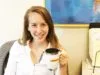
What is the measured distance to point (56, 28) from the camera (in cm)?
172

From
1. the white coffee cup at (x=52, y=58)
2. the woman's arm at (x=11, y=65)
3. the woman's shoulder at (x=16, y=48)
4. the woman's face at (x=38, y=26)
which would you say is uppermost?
the woman's face at (x=38, y=26)

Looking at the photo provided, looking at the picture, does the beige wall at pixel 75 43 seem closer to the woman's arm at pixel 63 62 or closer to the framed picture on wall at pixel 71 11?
the framed picture on wall at pixel 71 11

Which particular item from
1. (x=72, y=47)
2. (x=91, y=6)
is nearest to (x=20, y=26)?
(x=72, y=47)

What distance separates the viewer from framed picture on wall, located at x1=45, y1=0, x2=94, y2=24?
1643 millimetres

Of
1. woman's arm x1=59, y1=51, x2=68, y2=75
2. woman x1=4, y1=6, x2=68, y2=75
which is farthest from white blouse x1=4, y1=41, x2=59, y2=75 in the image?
woman's arm x1=59, y1=51, x2=68, y2=75

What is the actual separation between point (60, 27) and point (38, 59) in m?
0.38

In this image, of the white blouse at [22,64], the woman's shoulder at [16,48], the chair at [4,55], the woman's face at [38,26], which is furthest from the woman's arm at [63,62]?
the chair at [4,55]

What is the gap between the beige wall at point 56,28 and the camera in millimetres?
1706

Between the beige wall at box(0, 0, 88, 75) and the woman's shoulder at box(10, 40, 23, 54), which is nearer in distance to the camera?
the woman's shoulder at box(10, 40, 23, 54)

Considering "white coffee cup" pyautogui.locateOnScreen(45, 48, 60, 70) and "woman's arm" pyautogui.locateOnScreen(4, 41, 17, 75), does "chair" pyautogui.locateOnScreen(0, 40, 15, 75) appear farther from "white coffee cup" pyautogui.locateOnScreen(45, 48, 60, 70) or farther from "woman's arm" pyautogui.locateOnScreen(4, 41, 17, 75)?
"white coffee cup" pyautogui.locateOnScreen(45, 48, 60, 70)

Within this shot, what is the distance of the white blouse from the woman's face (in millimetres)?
126

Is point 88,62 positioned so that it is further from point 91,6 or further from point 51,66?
point 51,66

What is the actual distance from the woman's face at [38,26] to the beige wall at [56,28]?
330 mm

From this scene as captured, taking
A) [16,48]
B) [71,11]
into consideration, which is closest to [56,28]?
[71,11]
